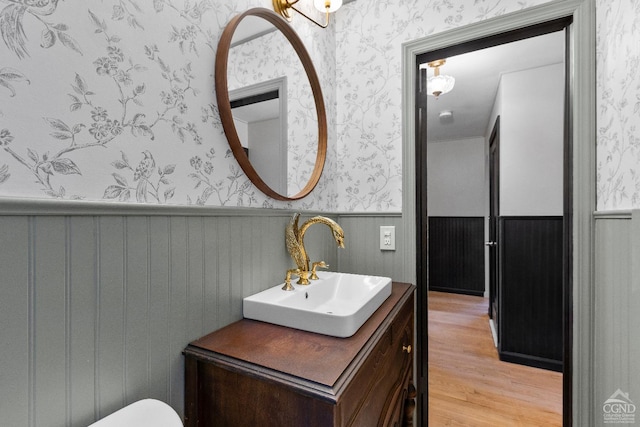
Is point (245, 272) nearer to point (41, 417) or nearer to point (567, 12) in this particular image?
point (41, 417)

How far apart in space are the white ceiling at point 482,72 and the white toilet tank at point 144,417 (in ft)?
8.28

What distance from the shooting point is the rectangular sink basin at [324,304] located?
2.52 ft

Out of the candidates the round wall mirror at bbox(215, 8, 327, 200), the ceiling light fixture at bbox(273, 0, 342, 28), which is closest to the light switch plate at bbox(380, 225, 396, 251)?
the round wall mirror at bbox(215, 8, 327, 200)

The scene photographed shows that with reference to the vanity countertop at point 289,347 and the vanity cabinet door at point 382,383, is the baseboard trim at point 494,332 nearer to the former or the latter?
the vanity cabinet door at point 382,383

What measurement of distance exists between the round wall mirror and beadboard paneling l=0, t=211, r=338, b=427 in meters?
0.28

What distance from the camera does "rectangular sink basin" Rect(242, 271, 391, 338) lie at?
0.77 meters

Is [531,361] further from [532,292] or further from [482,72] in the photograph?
[482,72]

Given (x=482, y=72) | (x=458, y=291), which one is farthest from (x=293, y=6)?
(x=458, y=291)

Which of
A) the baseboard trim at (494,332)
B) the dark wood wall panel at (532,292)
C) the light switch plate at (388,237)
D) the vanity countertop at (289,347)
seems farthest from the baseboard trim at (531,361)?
the vanity countertop at (289,347)

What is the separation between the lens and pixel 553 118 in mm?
2316

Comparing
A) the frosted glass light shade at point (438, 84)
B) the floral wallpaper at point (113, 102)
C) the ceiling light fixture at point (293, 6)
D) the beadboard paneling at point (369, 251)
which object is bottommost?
the beadboard paneling at point (369, 251)

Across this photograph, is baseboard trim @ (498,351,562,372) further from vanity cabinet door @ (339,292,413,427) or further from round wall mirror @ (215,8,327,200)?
round wall mirror @ (215,8,327,200)

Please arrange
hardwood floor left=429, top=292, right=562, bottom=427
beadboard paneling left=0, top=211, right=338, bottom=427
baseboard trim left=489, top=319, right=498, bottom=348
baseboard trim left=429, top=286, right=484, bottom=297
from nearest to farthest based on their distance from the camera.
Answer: beadboard paneling left=0, top=211, right=338, bottom=427 < hardwood floor left=429, top=292, right=562, bottom=427 < baseboard trim left=489, top=319, right=498, bottom=348 < baseboard trim left=429, top=286, right=484, bottom=297

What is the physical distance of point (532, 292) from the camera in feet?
7.58
